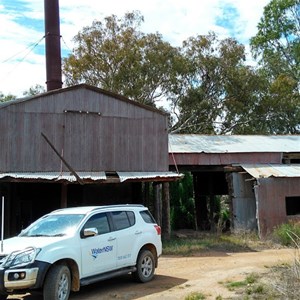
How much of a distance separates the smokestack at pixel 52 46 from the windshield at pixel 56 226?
1321 centimetres

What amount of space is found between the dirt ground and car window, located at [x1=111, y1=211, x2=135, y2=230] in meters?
1.34

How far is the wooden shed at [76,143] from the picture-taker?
1805 cm

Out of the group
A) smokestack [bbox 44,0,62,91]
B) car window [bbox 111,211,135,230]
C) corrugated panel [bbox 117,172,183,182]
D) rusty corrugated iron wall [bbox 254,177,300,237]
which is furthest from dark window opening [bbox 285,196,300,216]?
car window [bbox 111,211,135,230]

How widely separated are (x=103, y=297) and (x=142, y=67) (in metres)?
24.5

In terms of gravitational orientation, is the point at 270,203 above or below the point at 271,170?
below

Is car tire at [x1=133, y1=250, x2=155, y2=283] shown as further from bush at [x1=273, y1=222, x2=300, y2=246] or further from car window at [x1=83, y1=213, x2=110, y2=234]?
bush at [x1=273, y1=222, x2=300, y2=246]

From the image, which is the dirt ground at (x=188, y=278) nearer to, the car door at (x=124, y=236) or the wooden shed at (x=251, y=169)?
the car door at (x=124, y=236)

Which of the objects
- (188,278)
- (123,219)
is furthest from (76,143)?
(188,278)

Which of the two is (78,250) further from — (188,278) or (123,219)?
(188,278)

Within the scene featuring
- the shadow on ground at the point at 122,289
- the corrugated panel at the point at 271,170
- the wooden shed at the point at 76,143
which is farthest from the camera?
the corrugated panel at the point at 271,170

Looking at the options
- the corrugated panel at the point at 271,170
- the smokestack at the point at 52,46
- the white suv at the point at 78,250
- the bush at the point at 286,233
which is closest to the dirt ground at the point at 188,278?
the white suv at the point at 78,250

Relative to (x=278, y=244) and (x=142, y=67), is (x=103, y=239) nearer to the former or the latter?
(x=278, y=244)

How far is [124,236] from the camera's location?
35.6 ft

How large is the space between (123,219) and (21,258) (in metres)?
2.99
